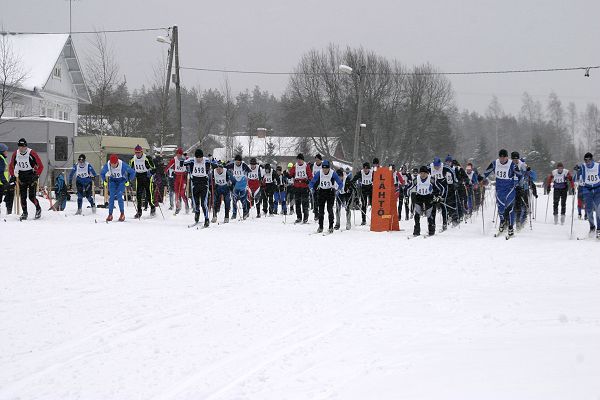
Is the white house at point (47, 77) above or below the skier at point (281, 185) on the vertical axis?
above

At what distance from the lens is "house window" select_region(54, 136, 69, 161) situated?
98.2 ft

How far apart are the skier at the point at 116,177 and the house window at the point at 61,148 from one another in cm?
1305

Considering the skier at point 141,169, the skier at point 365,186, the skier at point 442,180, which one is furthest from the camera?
the skier at point 365,186

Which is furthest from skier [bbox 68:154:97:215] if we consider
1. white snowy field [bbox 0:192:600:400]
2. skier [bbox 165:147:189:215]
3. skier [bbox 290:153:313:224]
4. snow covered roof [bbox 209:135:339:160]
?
snow covered roof [bbox 209:135:339:160]

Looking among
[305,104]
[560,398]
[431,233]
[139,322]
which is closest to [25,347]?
[139,322]

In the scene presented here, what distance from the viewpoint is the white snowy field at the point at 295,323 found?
16.8 ft

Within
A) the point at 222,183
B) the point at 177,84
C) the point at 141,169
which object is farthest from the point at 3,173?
the point at 177,84

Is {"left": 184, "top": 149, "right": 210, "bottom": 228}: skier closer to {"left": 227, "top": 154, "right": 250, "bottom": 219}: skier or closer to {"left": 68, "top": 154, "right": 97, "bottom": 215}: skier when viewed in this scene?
{"left": 227, "top": 154, "right": 250, "bottom": 219}: skier

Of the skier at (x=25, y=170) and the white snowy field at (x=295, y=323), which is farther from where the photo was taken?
the skier at (x=25, y=170)

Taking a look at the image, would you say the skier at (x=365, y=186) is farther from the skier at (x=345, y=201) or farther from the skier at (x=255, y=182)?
the skier at (x=255, y=182)

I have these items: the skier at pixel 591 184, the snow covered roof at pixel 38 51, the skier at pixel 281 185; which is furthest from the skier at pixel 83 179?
the snow covered roof at pixel 38 51

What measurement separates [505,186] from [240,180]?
8298 millimetres

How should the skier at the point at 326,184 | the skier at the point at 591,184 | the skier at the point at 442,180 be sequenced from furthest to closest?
the skier at the point at 442,180, the skier at the point at 326,184, the skier at the point at 591,184

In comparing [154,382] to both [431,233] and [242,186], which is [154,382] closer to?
[431,233]
